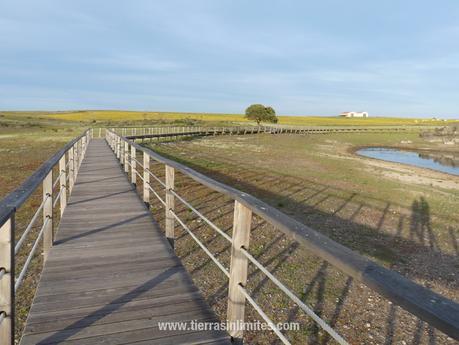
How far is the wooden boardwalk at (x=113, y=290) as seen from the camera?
2709mm

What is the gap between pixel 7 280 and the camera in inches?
88.0

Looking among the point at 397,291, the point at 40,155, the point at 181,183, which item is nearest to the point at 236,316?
the point at 397,291

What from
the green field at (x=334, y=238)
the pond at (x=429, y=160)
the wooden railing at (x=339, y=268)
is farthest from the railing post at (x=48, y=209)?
the pond at (x=429, y=160)

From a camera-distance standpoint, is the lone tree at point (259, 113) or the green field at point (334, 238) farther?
the lone tree at point (259, 113)

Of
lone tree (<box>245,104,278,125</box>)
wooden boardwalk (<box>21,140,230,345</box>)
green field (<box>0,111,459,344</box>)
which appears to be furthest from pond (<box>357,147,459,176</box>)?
lone tree (<box>245,104,278,125</box>)

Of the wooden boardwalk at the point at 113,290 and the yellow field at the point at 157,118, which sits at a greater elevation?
the yellow field at the point at 157,118

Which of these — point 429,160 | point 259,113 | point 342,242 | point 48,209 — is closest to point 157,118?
point 259,113

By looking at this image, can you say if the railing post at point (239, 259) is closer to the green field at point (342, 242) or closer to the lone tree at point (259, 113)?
the green field at point (342, 242)

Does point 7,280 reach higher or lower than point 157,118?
lower

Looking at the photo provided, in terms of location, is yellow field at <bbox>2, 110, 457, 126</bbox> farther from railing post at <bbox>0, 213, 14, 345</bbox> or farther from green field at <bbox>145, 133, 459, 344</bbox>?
railing post at <bbox>0, 213, 14, 345</bbox>

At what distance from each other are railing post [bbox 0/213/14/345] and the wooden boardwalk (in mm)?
340

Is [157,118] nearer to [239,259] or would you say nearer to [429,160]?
[429,160]

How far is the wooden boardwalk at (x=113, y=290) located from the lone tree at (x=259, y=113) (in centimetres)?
7578

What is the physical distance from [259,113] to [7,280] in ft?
261
